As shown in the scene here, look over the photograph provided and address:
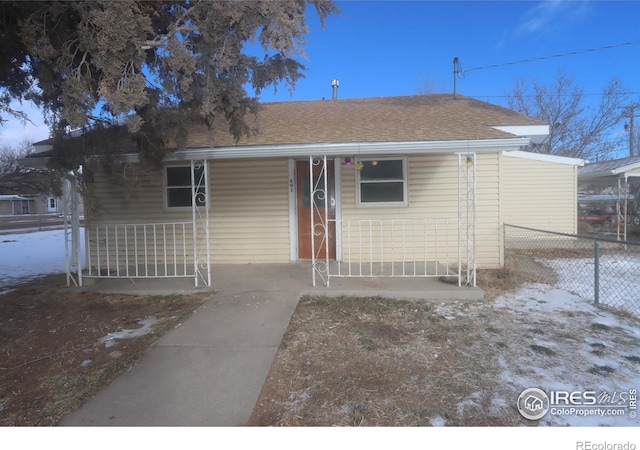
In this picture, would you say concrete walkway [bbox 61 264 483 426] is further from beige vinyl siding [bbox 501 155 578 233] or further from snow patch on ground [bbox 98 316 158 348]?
beige vinyl siding [bbox 501 155 578 233]

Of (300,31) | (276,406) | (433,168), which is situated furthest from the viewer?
(433,168)

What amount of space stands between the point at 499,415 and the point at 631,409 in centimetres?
99

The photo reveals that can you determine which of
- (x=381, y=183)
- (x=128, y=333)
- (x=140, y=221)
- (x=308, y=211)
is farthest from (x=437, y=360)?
(x=140, y=221)

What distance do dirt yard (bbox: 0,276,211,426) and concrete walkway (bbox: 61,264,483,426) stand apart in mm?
207

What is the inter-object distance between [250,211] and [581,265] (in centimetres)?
713

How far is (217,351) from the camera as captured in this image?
3582 millimetres

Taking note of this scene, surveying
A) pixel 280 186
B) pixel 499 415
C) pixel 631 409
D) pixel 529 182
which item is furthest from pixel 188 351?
pixel 529 182

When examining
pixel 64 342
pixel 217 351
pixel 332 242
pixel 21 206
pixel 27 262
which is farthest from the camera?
pixel 21 206

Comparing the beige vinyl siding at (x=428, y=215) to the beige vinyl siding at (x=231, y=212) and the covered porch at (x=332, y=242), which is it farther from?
the beige vinyl siding at (x=231, y=212)

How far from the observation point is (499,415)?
2.54 meters

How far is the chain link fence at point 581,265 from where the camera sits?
16.8 feet

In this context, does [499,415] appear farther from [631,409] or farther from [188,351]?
[188,351]

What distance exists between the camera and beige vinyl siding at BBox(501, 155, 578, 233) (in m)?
9.99

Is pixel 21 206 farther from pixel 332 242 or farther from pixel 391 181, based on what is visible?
pixel 391 181
